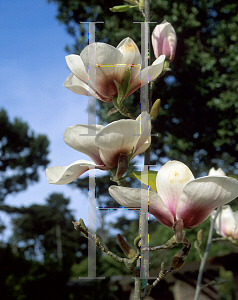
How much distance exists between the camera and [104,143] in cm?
35

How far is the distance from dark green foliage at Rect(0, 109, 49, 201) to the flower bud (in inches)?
541

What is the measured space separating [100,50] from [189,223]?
0.25 m

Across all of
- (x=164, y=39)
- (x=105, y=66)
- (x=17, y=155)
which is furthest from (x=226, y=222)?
(x=17, y=155)

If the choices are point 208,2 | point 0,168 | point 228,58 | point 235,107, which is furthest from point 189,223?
point 0,168

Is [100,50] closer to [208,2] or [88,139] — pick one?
[88,139]


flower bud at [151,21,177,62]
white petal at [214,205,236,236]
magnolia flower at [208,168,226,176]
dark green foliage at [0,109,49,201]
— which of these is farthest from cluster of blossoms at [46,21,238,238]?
dark green foliage at [0,109,49,201]

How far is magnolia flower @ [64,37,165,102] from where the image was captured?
386mm

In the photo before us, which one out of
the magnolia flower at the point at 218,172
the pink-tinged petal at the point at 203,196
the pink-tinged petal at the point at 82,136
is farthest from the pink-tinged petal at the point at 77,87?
the magnolia flower at the point at 218,172

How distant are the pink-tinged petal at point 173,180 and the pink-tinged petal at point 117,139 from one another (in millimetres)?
50

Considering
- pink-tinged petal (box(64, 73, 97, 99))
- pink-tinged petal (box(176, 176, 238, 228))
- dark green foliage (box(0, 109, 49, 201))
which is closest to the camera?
pink-tinged petal (box(176, 176, 238, 228))

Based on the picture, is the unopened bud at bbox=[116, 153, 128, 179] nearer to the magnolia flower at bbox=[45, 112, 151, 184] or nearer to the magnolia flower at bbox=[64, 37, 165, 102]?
the magnolia flower at bbox=[45, 112, 151, 184]

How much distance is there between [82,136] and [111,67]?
107mm

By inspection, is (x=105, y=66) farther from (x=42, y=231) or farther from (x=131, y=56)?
(x=42, y=231)

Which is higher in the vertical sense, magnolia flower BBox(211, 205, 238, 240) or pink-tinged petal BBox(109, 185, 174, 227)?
pink-tinged petal BBox(109, 185, 174, 227)
